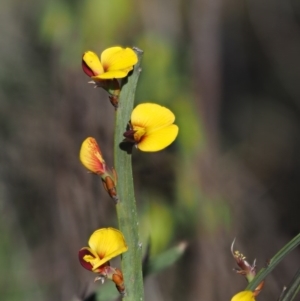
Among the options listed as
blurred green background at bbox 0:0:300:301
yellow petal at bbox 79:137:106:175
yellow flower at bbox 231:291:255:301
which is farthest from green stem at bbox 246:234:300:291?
blurred green background at bbox 0:0:300:301

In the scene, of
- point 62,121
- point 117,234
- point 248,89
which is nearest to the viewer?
point 117,234

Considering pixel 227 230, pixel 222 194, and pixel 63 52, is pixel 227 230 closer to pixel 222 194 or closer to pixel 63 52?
Answer: pixel 222 194

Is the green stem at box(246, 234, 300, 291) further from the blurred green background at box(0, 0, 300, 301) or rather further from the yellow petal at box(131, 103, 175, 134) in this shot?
the blurred green background at box(0, 0, 300, 301)

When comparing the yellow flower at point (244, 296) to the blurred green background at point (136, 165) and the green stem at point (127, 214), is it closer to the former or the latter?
the green stem at point (127, 214)

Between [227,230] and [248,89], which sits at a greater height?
[248,89]

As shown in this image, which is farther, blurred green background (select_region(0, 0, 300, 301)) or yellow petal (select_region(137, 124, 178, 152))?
blurred green background (select_region(0, 0, 300, 301))

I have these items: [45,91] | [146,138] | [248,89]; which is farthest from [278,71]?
[146,138]

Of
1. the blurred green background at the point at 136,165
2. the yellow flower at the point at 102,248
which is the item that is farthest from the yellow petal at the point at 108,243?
the blurred green background at the point at 136,165
